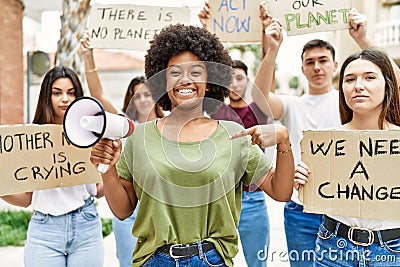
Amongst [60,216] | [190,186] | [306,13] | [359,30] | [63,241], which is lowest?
[63,241]

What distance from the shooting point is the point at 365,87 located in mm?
1933

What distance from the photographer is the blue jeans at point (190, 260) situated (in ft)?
5.49

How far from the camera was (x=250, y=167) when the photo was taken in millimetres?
1741

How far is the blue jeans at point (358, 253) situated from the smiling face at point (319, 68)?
114cm

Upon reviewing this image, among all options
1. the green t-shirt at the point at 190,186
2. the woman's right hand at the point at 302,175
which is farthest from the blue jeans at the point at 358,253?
the green t-shirt at the point at 190,186

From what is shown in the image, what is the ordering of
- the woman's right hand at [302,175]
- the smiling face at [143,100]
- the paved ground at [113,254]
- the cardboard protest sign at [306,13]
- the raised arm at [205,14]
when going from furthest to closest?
the paved ground at [113,254]
the raised arm at [205,14]
the cardboard protest sign at [306,13]
the smiling face at [143,100]
the woman's right hand at [302,175]

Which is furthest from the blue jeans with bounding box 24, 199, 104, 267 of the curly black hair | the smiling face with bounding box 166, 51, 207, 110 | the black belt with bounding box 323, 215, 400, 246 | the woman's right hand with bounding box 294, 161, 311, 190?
the black belt with bounding box 323, 215, 400, 246

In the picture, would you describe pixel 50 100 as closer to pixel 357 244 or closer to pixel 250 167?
pixel 250 167

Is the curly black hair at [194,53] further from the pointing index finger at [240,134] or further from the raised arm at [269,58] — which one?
the raised arm at [269,58]

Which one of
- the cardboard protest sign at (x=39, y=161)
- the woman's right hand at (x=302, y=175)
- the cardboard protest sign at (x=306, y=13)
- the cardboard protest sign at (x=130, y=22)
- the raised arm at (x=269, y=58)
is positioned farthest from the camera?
the cardboard protest sign at (x=130, y=22)

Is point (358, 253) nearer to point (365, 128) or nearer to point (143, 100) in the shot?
point (365, 128)

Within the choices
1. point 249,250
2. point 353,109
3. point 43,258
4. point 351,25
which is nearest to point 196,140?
point 353,109

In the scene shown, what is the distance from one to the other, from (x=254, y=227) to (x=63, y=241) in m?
1.36

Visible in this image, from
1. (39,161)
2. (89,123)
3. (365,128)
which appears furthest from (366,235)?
(39,161)
